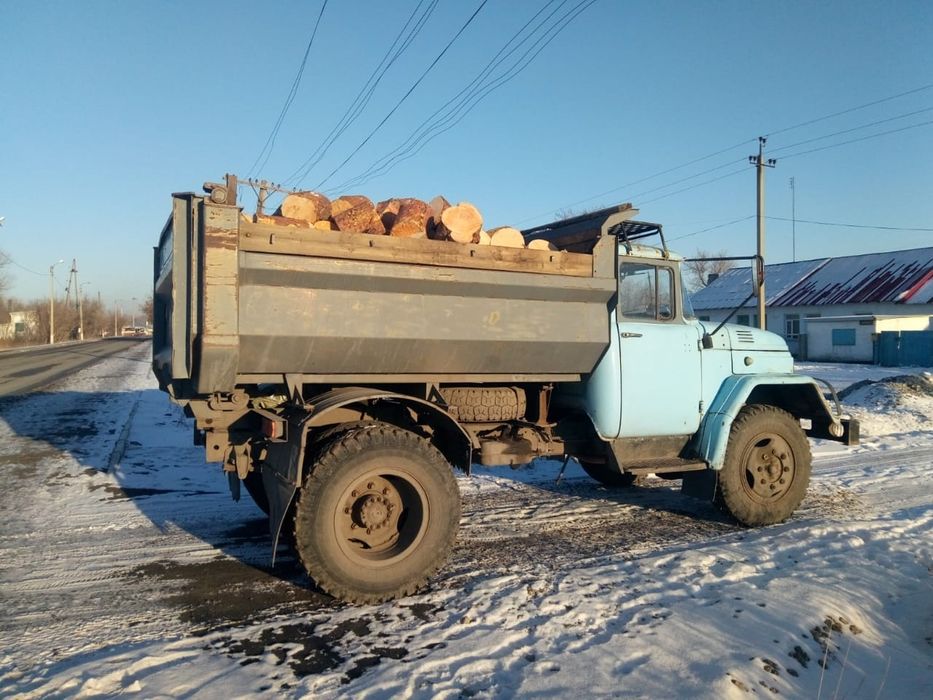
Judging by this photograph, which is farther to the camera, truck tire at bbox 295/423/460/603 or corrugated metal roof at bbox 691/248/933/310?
corrugated metal roof at bbox 691/248/933/310

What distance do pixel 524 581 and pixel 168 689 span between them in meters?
2.44

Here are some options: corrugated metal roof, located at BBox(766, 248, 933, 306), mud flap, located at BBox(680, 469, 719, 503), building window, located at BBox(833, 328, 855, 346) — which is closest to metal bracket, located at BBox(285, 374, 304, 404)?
mud flap, located at BBox(680, 469, 719, 503)

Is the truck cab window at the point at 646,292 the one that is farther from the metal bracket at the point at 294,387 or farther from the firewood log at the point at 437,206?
the metal bracket at the point at 294,387

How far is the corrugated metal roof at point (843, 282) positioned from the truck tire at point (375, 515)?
1169 inches

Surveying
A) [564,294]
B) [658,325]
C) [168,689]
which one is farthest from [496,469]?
[168,689]

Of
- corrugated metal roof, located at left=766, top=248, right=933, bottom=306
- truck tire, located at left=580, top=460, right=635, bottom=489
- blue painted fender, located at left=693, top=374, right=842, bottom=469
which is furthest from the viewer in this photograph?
corrugated metal roof, located at left=766, top=248, right=933, bottom=306

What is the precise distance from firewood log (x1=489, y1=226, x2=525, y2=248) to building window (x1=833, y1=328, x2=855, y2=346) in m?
33.9

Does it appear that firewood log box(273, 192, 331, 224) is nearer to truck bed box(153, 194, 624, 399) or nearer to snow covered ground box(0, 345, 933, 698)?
truck bed box(153, 194, 624, 399)

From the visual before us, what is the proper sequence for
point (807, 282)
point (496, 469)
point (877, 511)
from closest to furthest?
1. point (877, 511)
2. point (496, 469)
3. point (807, 282)

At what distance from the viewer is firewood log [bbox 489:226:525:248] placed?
5391mm

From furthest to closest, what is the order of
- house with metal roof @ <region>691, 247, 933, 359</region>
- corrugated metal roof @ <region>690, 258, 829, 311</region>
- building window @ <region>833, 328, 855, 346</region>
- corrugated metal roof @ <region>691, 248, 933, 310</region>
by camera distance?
corrugated metal roof @ <region>690, 258, 829, 311</region> < corrugated metal roof @ <region>691, 248, 933, 310</region> < house with metal roof @ <region>691, 247, 933, 359</region> < building window @ <region>833, 328, 855, 346</region>

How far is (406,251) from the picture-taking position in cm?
484

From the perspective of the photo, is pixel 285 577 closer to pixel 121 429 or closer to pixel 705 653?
pixel 705 653

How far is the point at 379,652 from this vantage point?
390 centimetres
